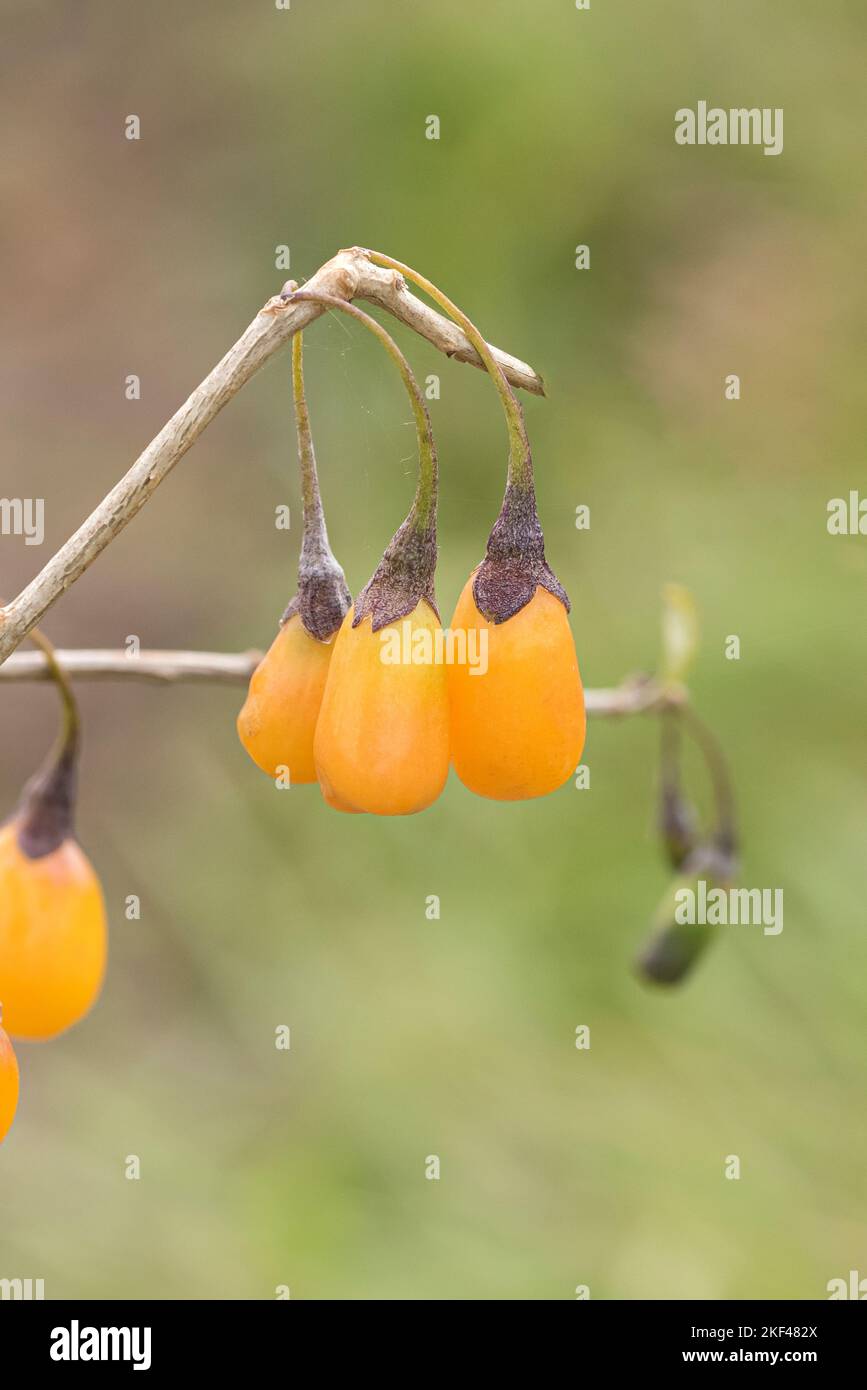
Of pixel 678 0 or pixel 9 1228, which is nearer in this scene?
pixel 9 1228

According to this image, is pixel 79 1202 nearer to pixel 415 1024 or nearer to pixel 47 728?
pixel 415 1024

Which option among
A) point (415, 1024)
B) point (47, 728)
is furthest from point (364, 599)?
point (47, 728)

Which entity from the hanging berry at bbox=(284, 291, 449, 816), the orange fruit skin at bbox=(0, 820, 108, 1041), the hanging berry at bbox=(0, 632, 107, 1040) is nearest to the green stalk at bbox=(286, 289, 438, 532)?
the hanging berry at bbox=(284, 291, 449, 816)

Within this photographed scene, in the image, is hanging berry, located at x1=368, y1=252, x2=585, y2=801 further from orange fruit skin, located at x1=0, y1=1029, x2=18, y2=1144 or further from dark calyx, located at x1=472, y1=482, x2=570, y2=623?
orange fruit skin, located at x1=0, y1=1029, x2=18, y2=1144

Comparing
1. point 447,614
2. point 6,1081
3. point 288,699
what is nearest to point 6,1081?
point 6,1081

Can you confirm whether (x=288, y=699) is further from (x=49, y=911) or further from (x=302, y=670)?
(x=49, y=911)

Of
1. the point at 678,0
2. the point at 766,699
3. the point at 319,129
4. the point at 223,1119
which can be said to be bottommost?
the point at 223,1119
